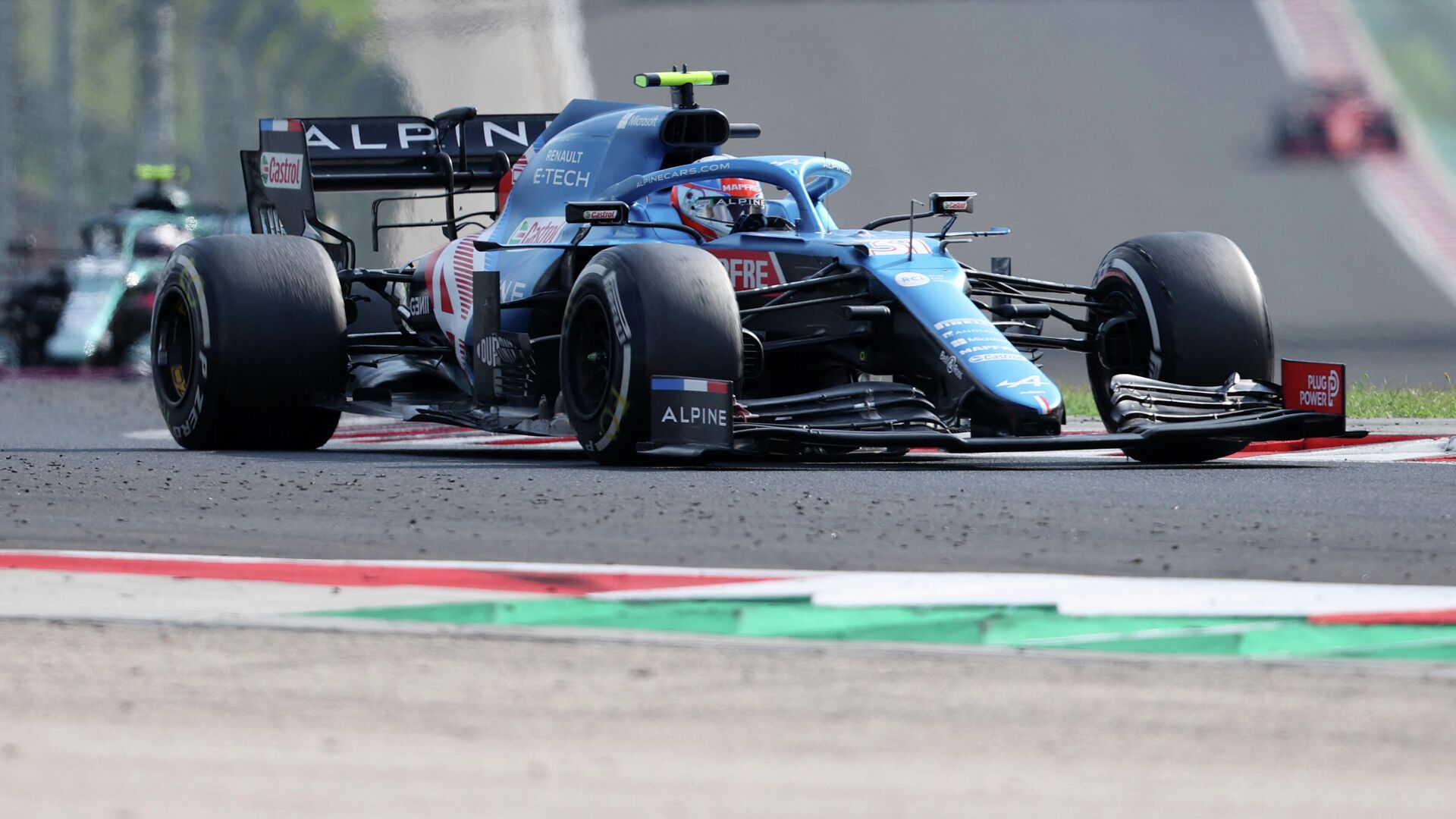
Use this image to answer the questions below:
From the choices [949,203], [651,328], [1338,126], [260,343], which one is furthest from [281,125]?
[1338,126]

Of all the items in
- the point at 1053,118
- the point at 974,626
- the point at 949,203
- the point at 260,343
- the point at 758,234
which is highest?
the point at 1053,118

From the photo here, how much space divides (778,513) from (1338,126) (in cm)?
2092

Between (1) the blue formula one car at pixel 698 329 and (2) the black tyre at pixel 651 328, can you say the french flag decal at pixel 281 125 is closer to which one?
(1) the blue formula one car at pixel 698 329

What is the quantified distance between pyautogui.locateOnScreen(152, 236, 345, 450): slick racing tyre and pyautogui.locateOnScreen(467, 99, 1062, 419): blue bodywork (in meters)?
0.71

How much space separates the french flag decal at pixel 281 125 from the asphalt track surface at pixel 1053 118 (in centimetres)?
1358

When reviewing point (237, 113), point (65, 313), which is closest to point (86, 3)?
point (237, 113)

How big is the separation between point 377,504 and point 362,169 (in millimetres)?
5278

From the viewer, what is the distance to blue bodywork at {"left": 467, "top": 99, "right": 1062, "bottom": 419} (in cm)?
827

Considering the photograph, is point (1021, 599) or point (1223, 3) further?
point (1223, 3)

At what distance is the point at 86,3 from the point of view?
84.0 ft

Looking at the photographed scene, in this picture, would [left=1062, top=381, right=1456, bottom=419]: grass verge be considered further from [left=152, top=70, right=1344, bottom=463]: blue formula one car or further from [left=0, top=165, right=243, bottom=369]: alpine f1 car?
[left=0, top=165, right=243, bottom=369]: alpine f1 car

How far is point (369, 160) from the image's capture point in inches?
472

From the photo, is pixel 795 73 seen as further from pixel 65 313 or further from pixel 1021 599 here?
pixel 1021 599

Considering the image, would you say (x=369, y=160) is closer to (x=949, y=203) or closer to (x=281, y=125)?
(x=281, y=125)
